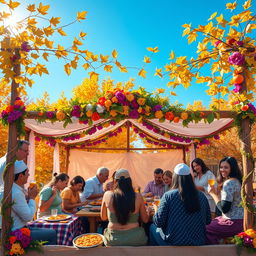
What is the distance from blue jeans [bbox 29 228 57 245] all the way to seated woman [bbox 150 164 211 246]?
145cm

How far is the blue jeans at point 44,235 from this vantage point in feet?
10.8

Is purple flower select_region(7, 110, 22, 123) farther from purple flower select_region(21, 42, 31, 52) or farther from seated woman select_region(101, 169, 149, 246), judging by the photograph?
seated woman select_region(101, 169, 149, 246)

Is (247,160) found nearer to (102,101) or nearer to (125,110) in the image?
(125,110)

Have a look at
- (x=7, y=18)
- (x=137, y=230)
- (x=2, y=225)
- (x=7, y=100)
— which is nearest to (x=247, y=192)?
(x=137, y=230)

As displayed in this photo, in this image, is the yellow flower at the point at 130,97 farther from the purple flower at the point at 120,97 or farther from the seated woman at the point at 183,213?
the seated woman at the point at 183,213

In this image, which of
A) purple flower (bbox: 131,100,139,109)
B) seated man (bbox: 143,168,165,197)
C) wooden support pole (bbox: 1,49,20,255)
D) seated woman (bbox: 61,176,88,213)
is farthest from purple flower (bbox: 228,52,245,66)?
seated man (bbox: 143,168,165,197)

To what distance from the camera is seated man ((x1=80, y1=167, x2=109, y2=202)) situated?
5.55 metres

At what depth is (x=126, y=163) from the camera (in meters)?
10.6

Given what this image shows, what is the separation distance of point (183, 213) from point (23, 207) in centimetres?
190

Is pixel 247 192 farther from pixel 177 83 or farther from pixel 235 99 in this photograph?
pixel 177 83

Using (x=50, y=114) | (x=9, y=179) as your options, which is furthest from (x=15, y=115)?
(x=9, y=179)

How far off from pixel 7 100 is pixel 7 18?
10.2 metres

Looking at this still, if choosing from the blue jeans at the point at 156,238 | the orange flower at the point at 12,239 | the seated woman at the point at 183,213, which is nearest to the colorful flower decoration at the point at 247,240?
the seated woman at the point at 183,213

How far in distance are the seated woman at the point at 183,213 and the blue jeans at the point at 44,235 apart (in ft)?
4.75
